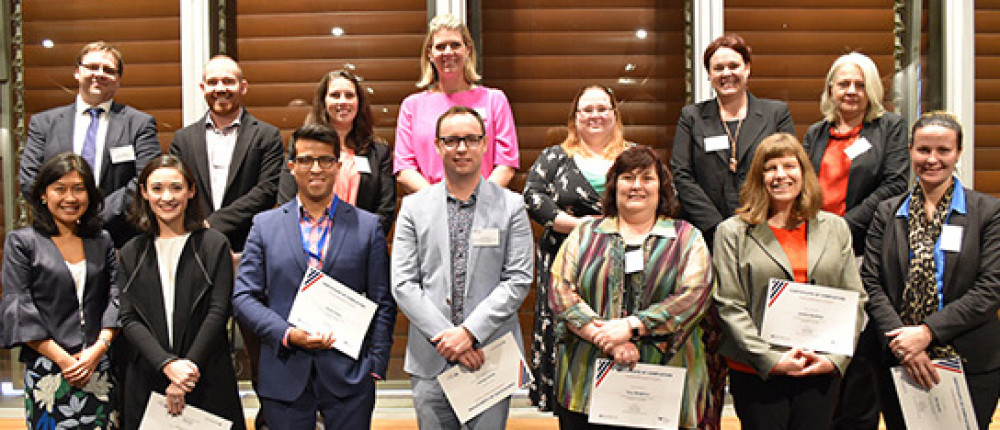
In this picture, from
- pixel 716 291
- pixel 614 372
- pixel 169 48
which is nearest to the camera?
pixel 614 372

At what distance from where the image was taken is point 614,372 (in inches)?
104

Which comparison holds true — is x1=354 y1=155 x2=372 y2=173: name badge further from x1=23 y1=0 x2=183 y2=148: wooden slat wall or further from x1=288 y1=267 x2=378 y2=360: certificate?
x1=23 y1=0 x2=183 y2=148: wooden slat wall

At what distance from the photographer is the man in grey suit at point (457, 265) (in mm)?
2691

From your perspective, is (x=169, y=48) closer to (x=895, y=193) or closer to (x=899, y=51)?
(x=895, y=193)

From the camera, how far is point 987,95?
15.3 feet

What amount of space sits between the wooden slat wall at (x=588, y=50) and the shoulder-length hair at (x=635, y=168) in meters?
1.93

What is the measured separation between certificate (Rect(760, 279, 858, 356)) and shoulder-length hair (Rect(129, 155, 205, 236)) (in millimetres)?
2175

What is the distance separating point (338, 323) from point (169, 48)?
276cm

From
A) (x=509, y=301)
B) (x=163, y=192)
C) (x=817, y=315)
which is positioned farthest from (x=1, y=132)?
(x=817, y=315)

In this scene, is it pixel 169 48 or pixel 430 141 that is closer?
pixel 430 141

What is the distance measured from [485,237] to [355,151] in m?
0.93

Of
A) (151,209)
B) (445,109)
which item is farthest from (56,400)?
(445,109)

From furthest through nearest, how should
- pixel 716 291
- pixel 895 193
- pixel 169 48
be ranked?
pixel 169 48 < pixel 895 193 < pixel 716 291

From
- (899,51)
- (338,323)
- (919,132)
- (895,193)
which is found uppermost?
(899,51)
